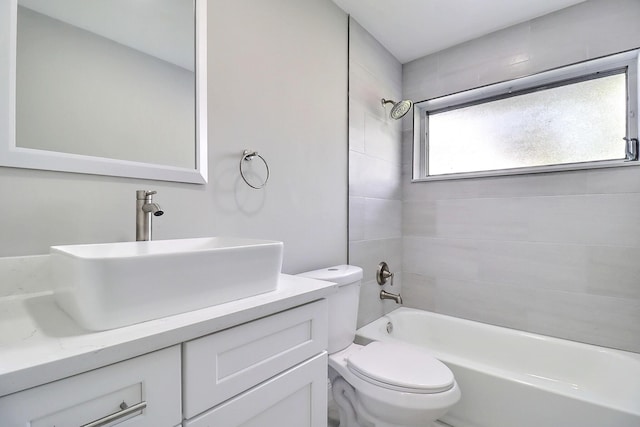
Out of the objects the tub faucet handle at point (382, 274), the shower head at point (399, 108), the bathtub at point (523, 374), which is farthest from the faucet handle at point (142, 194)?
the shower head at point (399, 108)

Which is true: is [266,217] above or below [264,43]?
below

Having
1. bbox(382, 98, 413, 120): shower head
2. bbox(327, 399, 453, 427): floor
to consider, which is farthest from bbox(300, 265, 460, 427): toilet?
bbox(382, 98, 413, 120): shower head

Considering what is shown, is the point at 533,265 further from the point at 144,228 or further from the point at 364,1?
the point at 144,228

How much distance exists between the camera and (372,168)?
6.89 ft

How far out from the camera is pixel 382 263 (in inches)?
84.4

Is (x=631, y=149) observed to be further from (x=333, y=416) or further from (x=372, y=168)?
(x=333, y=416)

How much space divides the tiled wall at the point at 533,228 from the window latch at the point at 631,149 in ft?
0.28

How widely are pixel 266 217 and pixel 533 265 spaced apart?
1.76m

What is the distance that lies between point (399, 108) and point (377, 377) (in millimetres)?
1709

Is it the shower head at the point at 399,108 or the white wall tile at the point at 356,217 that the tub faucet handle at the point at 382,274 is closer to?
the white wall tile at the point at 356,217

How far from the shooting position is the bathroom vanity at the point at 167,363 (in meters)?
0.45

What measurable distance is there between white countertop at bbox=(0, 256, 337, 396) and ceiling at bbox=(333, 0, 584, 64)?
1.83 m

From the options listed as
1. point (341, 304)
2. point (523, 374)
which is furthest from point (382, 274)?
point (523, 374)

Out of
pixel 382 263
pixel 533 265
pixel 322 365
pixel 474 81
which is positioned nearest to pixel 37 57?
pixel 322 365
